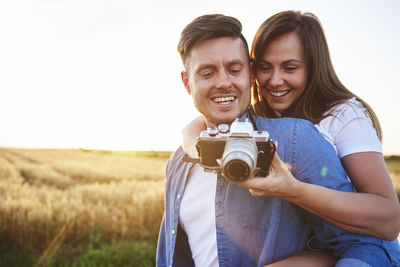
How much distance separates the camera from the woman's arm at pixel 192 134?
2.71 metres

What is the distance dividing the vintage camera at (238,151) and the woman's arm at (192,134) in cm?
84

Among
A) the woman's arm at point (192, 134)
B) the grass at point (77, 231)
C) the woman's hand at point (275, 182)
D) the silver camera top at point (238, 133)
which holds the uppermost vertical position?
the silver camera top at point (238, 133)

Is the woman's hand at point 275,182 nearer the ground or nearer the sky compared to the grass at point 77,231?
nearer the sky

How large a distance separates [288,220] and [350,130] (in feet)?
3.34

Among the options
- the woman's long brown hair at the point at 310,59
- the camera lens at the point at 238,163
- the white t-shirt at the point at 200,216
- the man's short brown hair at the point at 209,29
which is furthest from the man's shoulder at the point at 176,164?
the camera lens at the point at 238,163

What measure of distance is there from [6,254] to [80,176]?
35.3 feet

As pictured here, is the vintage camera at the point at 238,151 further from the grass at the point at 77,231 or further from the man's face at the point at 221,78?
the grass at the point at 77,231

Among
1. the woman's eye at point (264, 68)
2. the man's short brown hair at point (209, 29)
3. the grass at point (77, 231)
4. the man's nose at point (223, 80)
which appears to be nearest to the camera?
the man's nose at point (223, 80)

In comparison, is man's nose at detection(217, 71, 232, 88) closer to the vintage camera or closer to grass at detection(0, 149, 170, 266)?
the vintage camera

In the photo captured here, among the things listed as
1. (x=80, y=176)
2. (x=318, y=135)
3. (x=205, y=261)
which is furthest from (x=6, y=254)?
(x=80, y=176)

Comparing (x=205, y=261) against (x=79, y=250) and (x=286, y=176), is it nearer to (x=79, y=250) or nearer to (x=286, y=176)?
(x=286, y=176)

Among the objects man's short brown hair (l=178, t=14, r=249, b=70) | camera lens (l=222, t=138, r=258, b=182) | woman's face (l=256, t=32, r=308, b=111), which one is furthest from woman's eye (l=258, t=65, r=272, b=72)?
camera lens (l=222, t=138, r=258, b=182)

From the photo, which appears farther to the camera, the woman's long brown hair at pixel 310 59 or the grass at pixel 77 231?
the grass at pixel 77 231

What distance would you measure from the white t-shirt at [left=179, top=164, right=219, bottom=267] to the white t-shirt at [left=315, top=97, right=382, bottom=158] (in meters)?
1.08
